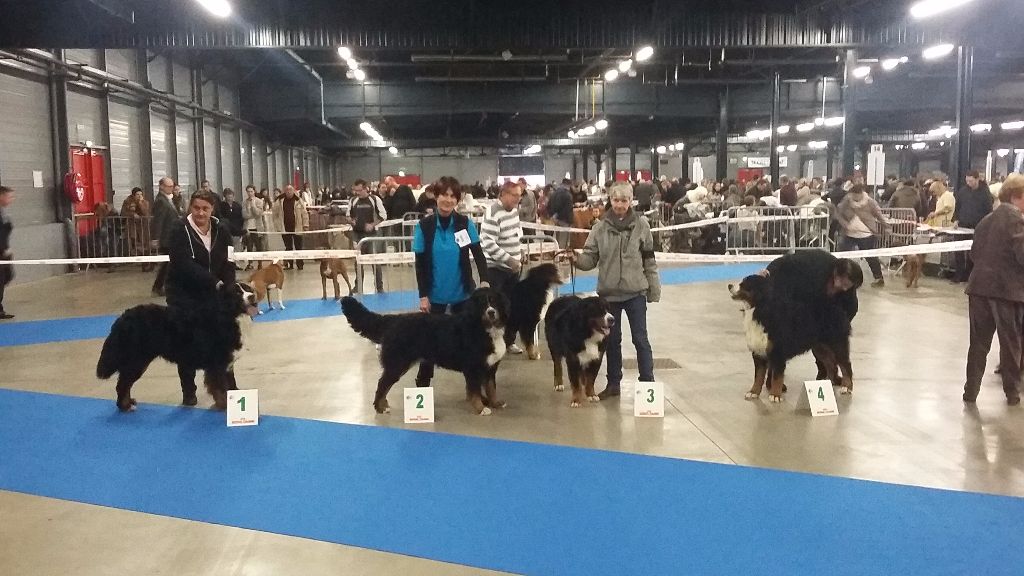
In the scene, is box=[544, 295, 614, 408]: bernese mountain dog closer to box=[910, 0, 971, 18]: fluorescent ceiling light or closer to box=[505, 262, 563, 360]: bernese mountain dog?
box=[505, 262, 563, 360]: bernese mountain dog

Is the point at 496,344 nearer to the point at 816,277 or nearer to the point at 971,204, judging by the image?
the point at 816,277

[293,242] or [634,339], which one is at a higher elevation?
[293,242]

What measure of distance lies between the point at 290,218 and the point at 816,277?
1188 centimetres

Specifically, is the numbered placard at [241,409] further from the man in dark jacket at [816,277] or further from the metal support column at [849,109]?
the metal support column at [849,109]

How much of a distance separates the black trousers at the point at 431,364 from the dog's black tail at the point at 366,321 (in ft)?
1.25

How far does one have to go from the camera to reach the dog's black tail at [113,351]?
5.64 metres

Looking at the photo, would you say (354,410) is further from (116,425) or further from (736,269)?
(736,269)

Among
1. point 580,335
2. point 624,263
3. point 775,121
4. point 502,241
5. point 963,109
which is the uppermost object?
point 775,121

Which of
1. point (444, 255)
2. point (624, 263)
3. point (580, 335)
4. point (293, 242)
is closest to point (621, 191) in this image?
point (624, 263)

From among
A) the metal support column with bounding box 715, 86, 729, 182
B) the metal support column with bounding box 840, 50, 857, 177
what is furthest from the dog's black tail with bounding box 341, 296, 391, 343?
the metal support column with bounding box 715, 86, 729, 182

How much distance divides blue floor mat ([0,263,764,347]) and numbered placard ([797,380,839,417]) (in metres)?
2.63

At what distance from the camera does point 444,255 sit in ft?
19.5

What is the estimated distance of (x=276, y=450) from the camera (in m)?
4.97

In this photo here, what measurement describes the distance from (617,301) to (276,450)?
8.37ft
